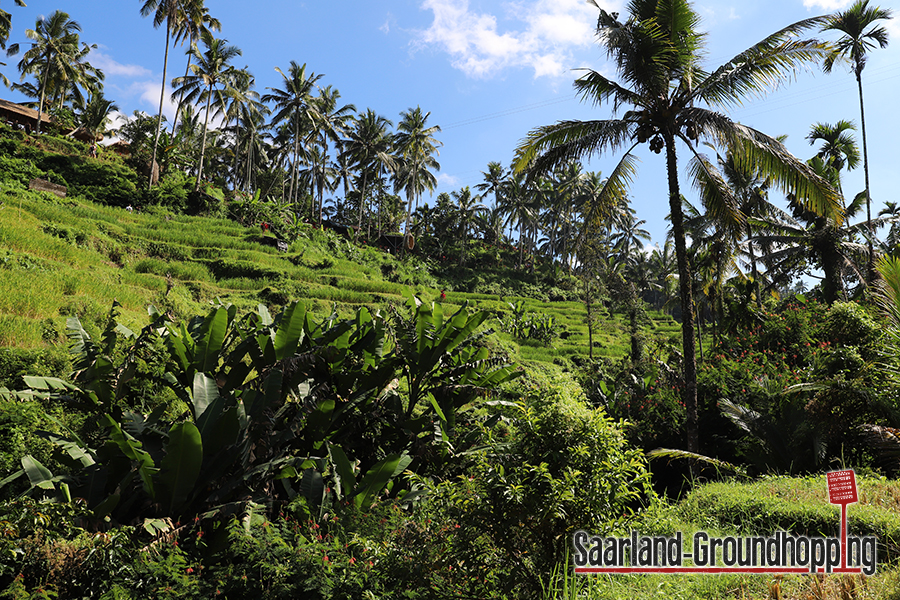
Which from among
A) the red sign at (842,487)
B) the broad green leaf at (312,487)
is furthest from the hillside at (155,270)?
the red sign at (842,487)

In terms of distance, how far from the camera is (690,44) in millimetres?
9773

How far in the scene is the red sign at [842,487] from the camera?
3516mm

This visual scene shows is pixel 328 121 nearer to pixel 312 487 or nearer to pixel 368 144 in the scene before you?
pixel 368 144

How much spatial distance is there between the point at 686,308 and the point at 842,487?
6671 mm

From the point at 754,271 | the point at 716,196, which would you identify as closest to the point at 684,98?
the point at 716,196

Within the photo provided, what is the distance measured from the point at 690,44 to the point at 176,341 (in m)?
10.4

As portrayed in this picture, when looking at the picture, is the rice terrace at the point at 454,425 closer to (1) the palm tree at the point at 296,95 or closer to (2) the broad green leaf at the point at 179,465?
(2) the broad green leaf at the point at 179,465

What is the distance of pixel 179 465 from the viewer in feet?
17.1

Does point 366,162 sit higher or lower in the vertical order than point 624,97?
higher

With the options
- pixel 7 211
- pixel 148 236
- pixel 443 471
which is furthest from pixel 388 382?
pixel 148 236

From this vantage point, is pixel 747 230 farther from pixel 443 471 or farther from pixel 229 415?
pixel 229 415

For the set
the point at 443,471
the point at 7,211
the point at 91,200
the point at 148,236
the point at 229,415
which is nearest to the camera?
the point at 229,415

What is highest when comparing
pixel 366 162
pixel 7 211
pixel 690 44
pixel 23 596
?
pixel 366 162

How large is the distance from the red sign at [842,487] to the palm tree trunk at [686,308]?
19.6 ft
